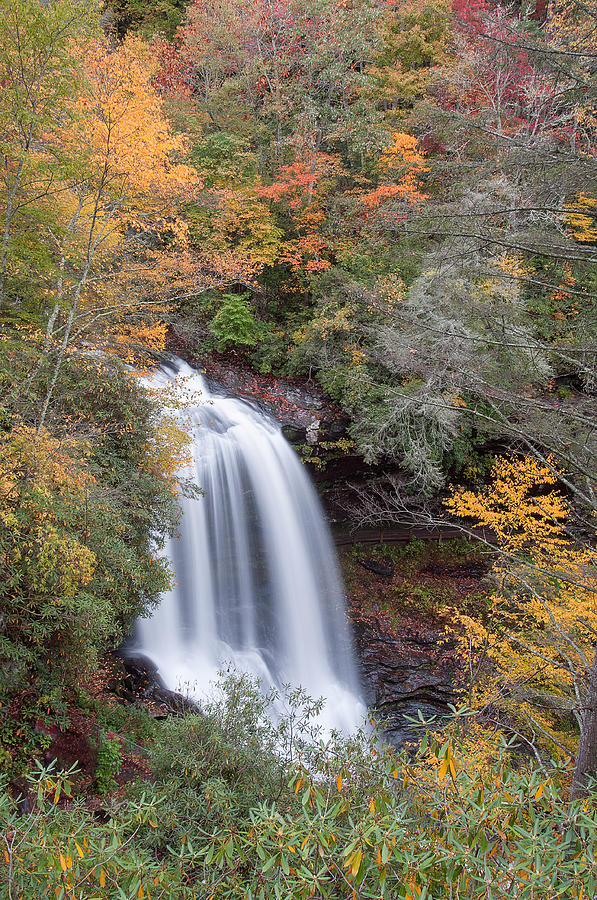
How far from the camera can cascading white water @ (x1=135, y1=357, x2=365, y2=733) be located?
10766 mm

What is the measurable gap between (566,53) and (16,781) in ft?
25.9

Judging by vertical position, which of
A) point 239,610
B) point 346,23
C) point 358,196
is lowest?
point 239,610

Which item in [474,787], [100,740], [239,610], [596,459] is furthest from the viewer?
[239,610]

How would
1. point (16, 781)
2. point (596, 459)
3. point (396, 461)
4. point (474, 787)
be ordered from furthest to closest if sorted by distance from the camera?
point (396, 461) → point (16, 781) → point (596, 459) → point (474, 787)

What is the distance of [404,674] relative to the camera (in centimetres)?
1184

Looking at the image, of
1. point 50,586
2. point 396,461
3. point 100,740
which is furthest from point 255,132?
point 100,740

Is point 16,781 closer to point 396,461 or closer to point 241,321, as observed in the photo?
point 396,461

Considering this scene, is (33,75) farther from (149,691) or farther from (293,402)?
(293,402)

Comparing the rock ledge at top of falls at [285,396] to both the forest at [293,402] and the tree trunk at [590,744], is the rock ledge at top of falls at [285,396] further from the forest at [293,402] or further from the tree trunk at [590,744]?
the tree trunk at [590,744]

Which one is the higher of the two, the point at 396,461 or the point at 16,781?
the point at 396,461

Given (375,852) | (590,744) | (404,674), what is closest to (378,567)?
(404,674)

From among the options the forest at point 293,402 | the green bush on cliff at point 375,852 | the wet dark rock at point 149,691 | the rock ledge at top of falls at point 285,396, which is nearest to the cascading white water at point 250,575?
the wet dark rock at point 149,691

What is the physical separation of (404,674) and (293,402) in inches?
299

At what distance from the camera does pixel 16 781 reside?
5.03 m
